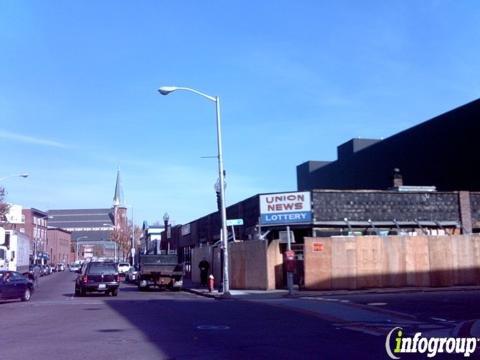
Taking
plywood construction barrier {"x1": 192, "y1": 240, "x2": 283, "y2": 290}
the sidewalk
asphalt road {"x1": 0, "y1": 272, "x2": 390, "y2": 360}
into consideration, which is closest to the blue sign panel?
plywood construction barrier {"x1": 192, "y1": 240, "x2": 283, "y2": 290}

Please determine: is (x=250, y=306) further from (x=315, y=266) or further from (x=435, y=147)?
(x=435, y=147)

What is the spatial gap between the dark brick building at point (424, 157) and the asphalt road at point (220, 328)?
28815 millimetres

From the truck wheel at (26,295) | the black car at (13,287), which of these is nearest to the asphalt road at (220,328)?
the black car at (13,287)

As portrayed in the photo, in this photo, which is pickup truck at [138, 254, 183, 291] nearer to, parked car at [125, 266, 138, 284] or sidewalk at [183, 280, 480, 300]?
sidewalk at [183, 280, 480, 300]

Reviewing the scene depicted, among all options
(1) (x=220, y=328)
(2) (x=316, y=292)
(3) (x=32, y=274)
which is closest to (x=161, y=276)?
(3) (x=32, y=274)

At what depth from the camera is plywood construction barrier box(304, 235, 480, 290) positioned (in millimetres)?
29859

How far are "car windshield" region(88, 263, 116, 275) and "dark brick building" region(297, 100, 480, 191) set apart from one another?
3006 cm

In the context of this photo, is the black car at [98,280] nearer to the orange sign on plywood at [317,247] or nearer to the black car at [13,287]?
the black car at [13,287]

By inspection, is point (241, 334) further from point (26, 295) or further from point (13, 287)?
point (26, 295)

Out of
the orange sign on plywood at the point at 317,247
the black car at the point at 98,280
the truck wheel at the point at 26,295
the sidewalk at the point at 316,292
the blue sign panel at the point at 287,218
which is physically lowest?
the sidewalk at the point at 316,292

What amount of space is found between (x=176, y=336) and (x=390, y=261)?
62.9 feet

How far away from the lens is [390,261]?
30406mm

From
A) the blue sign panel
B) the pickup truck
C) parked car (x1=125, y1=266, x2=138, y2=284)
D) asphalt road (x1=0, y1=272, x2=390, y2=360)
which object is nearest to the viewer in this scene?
asphalt road (x1=0, y1=272, x2=390, y2=360)

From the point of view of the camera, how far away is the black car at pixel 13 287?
26.6 meters
